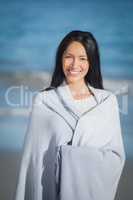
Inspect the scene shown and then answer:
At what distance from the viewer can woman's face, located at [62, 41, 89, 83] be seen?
2.21 metres

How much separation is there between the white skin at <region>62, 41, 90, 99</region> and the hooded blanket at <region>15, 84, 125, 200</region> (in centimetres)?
7

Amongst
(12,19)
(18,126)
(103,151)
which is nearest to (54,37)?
(12,19)

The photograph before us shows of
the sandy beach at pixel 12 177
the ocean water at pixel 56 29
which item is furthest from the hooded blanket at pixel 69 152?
the ocean water at pixel 56 29

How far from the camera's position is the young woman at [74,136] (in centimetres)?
212

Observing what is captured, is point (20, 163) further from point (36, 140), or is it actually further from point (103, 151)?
point (103, 151)

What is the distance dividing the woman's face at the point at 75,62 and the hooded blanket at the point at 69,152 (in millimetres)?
96

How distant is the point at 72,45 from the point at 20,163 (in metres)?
0.67

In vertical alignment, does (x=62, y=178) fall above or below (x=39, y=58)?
below

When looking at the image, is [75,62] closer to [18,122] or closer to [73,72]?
[73,72]

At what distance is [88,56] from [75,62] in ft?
0.24

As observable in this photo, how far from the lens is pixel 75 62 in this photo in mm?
2227

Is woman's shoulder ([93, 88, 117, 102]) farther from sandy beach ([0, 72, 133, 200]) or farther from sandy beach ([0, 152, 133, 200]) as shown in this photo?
sandy beach ([0, 152, 133, 200])

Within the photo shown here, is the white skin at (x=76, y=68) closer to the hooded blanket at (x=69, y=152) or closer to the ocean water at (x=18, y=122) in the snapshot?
the hooded blanket at (x=69, y=152)

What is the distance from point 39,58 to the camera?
7.77 ft
